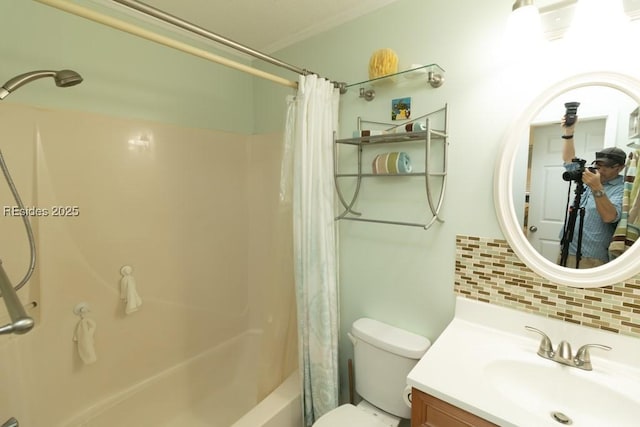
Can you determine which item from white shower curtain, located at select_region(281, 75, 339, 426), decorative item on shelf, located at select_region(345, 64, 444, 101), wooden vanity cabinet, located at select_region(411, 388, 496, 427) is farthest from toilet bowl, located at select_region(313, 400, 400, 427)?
decorative item on shelf, located at select_region(345, 64, 444, 101)

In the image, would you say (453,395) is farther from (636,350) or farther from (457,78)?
(457,78)

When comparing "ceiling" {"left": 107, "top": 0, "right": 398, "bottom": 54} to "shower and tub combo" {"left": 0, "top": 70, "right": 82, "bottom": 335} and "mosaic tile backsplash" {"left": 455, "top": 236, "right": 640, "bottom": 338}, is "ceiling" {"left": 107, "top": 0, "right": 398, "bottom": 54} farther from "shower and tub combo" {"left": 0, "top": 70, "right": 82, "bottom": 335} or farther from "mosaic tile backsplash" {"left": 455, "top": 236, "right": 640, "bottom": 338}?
"mosaic tile backsplash" {"left": 455, "top": 236, "right": 640, "bottom": 338}

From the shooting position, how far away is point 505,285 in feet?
3.89

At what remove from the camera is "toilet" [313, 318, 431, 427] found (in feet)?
4.26

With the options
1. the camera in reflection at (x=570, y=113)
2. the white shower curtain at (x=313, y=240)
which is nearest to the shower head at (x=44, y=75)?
the white shower curtain at (x=313, y=240)

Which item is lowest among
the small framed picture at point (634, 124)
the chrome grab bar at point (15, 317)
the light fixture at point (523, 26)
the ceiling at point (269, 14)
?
the chrome grab bar at point (15, 317)

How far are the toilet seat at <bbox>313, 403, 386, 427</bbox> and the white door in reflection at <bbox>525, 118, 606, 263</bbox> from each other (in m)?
0.98

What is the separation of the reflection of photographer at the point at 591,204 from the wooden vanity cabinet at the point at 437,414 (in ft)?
2.09

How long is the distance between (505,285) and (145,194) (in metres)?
1.85

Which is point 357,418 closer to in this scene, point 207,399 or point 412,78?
point 207,399

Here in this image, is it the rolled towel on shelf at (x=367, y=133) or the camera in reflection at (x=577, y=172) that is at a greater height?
the rolled towel on shelf at (x=367, y=133)

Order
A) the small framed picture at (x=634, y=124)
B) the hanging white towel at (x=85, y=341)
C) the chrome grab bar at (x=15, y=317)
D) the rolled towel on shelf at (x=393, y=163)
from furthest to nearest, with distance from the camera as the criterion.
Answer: the hanging white towel at (x=85, y=341), the rolled towel on shelf at (x=393, y=163), the small framed picture at (x=634, y=124), the chrome grab bar at (x=15, y=317)

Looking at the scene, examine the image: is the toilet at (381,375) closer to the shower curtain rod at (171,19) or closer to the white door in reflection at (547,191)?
the white door in reflection at (547,191)

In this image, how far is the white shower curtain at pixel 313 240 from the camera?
1421 millimetres
